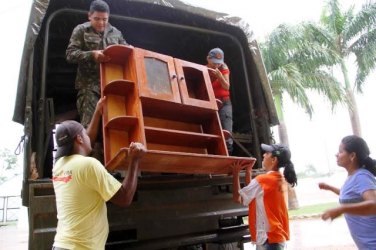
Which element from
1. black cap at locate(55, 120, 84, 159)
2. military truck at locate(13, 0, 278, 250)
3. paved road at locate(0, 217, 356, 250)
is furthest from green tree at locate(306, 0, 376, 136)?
black cap at locate(55, 120, 84, 159)

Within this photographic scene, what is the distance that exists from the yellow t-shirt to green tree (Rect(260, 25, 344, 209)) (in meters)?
12.1

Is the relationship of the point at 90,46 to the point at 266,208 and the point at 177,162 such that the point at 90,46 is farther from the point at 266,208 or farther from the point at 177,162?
the point at 266,208

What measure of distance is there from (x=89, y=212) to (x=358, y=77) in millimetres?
15123

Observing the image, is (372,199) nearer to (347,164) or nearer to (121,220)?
(347,164)

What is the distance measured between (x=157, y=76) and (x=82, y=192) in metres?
1.08

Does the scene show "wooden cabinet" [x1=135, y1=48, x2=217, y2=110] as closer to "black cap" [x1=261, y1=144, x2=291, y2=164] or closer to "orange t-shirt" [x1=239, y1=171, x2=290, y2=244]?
"black cap" [x1=261, y1=144, x2=291, y2=164]

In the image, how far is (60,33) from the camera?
4.09 m

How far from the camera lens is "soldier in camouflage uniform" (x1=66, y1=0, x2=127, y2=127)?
3.22 m

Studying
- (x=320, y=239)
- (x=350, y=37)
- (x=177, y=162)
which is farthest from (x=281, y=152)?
(x=350, y=37)

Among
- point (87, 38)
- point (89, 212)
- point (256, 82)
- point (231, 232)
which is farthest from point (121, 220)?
point (256, 82)

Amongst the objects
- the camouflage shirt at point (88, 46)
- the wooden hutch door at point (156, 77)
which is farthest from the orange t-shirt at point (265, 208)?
the camouflage shirt at point (88, 46)

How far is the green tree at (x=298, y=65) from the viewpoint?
13742mm

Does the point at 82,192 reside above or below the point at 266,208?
above

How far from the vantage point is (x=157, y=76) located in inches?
111
